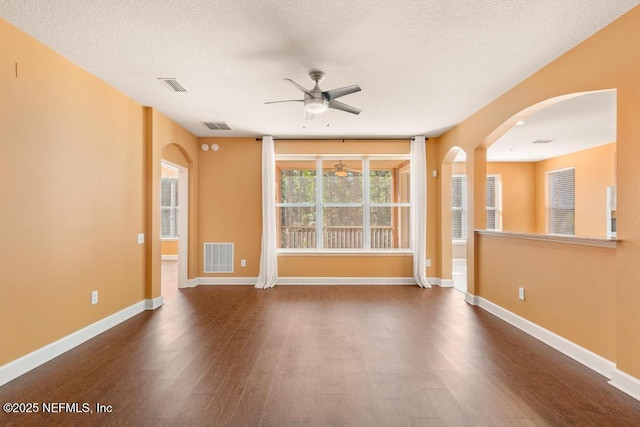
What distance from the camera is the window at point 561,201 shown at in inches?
296

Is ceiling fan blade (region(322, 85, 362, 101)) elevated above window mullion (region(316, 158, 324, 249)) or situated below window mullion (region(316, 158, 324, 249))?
above

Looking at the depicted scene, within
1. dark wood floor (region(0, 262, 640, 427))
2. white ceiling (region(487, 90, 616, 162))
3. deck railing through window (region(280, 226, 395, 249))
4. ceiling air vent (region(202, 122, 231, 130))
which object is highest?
ceiling air vent (region(202, 122, 231, 130))

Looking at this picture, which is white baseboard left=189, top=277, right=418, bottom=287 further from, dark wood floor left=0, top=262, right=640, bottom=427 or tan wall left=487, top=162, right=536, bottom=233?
tan wall left=487, top=162, right=536, bottom=233

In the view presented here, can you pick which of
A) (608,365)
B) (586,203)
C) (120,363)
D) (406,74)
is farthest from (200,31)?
(586,203)

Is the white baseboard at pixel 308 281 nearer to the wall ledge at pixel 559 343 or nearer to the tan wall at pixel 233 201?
the tan wall at pixel 233 201

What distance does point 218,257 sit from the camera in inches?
236

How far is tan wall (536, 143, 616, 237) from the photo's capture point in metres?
6.54

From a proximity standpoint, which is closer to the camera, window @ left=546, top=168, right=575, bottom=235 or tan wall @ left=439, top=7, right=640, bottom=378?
tan wall @ left=439, top=7, right=640, bottom=378

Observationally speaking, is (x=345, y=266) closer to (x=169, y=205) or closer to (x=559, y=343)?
(x=559, y=343)

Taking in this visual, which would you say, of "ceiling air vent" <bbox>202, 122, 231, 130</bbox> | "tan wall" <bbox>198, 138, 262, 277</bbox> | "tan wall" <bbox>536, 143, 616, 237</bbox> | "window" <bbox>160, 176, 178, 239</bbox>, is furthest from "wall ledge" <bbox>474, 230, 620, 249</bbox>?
"window" <bbox>160, 176, 178, 239</bbox>

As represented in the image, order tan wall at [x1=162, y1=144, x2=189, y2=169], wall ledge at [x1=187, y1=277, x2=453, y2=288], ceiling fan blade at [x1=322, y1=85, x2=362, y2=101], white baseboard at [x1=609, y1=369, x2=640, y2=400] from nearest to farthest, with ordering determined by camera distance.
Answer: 1. white baseboard at [x1=609, y1=369, x2=640, y2=400]
2. ceiling fan blade at [x1=322, y1=85, x2=362, y2=101]
3. tan wall at [x1=162, y1=144, x2=189, y2=169]
4. wall ledge at [x1=187, y1=277, x2=453, y2=288]

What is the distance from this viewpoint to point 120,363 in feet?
8.92

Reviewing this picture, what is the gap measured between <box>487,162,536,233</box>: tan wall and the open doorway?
762 cm

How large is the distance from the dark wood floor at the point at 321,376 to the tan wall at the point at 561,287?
10.5 inches
